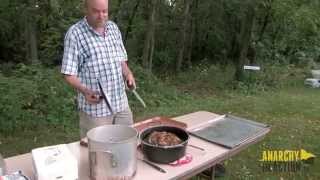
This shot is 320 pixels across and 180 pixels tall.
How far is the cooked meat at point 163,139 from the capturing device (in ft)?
7.41

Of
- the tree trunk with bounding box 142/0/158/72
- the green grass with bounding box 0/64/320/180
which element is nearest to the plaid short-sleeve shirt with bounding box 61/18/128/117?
the green grass with bounding box 0/64/320/180

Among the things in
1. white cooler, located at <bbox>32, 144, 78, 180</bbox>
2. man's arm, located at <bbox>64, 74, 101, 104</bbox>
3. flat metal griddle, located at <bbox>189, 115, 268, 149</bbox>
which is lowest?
flat metal griddle, located at <bbox>189, 115, 268, 149</bbox>

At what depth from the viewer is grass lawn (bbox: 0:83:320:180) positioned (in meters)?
4.27

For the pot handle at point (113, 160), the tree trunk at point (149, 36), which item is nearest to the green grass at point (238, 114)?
the tree trunk at point (149, 36)

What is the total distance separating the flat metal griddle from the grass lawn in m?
1.12

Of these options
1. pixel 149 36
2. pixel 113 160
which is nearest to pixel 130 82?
pixel 113 160

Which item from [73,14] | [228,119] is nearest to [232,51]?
[73,14]

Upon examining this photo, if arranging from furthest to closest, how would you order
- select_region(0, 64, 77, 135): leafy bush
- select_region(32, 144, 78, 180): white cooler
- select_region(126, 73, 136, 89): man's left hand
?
select_region(0, 64, 77, 135): leafy bush < select_region(126, 73, 136, 89): man's left hand < select_region(32, 144, 78, 180): white cooler

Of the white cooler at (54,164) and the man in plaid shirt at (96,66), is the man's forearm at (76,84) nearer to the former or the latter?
the man in plaid shirt at (96,66)

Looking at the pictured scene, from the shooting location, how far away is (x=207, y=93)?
8984 millimetres

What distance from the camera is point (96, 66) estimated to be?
8.91 ft

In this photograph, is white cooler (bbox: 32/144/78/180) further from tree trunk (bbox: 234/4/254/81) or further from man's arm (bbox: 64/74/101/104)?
tree trunk (bbox: 234/4/254/81)

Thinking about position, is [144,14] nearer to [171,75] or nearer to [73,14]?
[171,75]

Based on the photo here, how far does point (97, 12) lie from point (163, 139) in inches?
35.9
